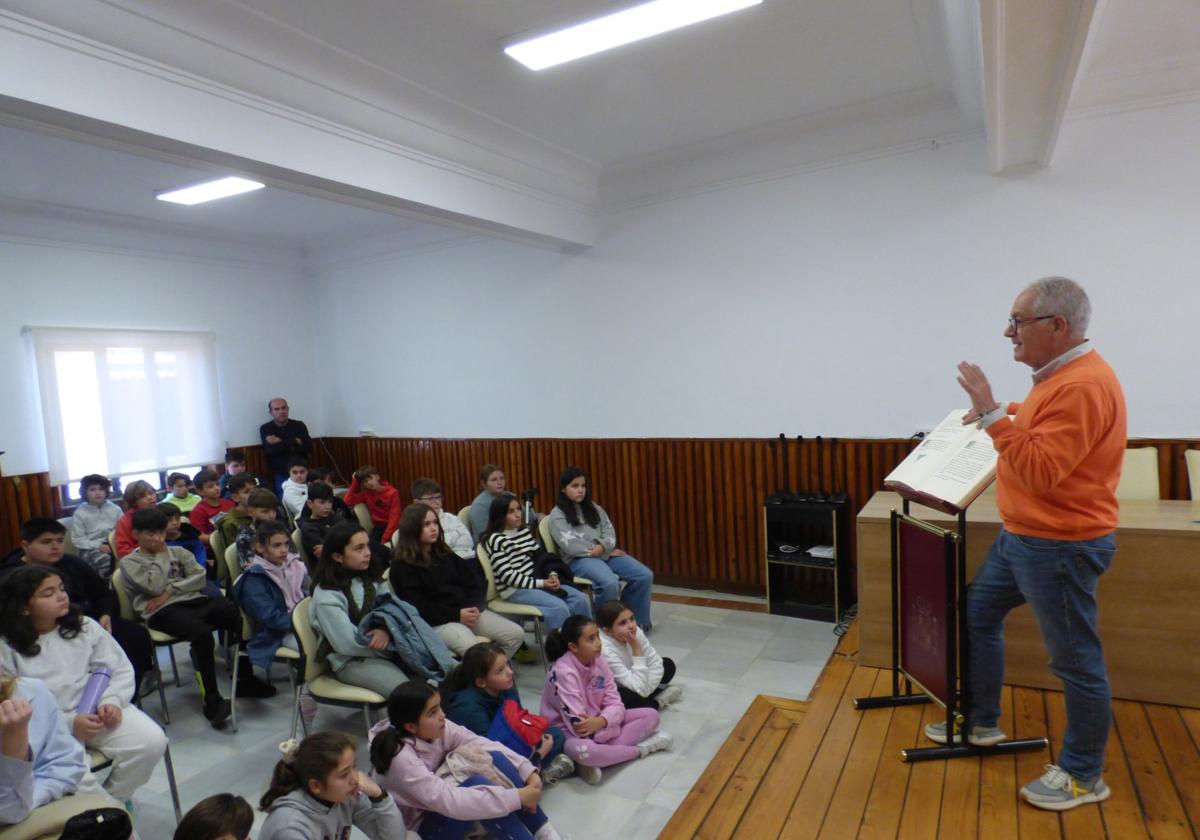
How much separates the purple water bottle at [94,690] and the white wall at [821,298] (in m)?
4.00

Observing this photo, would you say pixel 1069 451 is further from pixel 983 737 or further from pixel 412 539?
pixel 412 539

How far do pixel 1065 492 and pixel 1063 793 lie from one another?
945mm

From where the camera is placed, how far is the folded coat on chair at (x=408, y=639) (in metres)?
3.14

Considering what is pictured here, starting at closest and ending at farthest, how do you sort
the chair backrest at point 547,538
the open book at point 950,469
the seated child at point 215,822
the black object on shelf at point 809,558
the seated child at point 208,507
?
the seated child at point 215,822
the open book at point 950,469
the chair backrest at point 547,538
the black object on shelf at point 809,558
the seated child at point 208,507

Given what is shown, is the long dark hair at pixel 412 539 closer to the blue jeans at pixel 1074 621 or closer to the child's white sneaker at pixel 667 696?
the child's white sneaker at pixel 667 696

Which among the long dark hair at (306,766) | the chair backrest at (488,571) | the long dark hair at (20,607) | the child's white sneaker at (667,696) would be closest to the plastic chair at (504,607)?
the chair backrest at (488,571)

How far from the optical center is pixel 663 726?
11.3 feet

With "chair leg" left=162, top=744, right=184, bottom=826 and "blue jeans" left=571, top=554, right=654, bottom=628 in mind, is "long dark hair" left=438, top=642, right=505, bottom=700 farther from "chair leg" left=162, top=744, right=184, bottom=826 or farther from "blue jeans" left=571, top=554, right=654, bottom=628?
"blue jeans" left=571, top=554, right=654, bottom=628

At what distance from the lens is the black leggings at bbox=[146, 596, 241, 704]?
3.60 metres

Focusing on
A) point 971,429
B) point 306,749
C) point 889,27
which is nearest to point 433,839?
point 306,749

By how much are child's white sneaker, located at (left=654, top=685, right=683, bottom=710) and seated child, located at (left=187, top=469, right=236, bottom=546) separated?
3.53 metres

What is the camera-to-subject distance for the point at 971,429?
8.28 feet

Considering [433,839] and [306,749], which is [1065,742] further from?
[306,749]

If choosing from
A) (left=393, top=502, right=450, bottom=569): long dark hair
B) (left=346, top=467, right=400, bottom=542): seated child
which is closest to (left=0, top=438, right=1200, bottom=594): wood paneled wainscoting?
(left=346, top=467, right=400, bottom=542): seated child
